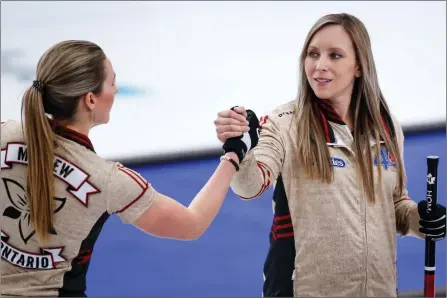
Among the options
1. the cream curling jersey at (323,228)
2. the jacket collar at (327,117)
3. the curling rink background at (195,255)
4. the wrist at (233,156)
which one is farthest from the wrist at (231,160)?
the curling rink background at (195,255)

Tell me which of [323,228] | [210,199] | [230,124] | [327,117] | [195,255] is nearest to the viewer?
[210,199]

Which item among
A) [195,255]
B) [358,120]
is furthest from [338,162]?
[195,255]

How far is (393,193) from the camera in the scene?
7.84 feet

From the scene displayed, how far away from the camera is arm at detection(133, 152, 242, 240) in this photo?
188 centimetres

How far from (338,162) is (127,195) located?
0.72m

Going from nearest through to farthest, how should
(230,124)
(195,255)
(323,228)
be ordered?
1. (230,124)
2. (323,228)
3. (195,255)

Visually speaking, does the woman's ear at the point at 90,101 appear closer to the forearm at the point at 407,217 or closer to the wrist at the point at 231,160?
the wrist at the point at 231,160

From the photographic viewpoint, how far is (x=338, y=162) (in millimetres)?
2275

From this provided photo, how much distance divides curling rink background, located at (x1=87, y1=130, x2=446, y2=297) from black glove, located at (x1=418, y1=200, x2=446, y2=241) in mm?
1571

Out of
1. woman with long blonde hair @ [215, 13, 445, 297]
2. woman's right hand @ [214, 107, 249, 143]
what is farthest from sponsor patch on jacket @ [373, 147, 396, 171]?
woman's right hand @ [214, 107, 249, 143]

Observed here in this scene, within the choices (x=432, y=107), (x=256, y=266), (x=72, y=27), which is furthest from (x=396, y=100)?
(x=72, y=27)

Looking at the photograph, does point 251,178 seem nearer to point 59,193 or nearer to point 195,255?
point 59,193

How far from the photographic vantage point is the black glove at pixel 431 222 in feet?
7.54

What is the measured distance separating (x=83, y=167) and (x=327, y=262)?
0.80 meters
